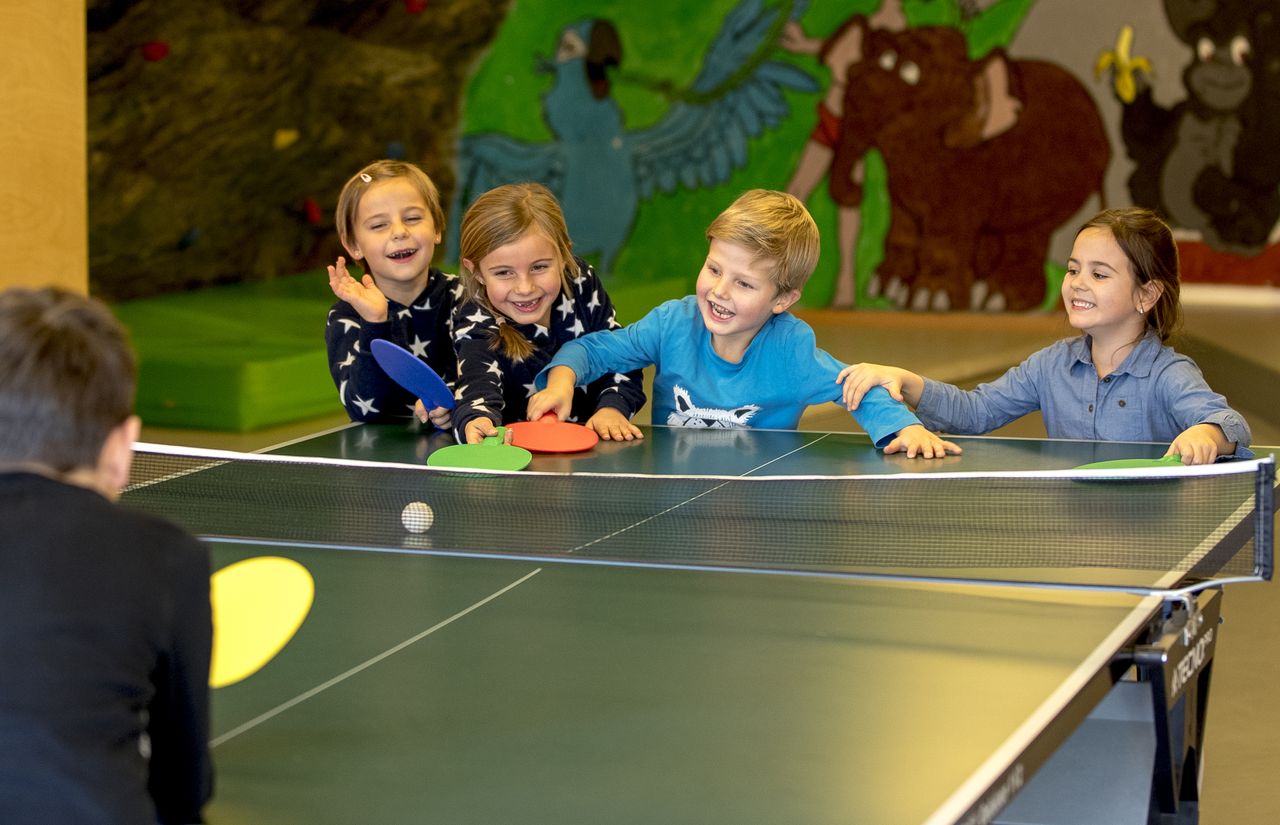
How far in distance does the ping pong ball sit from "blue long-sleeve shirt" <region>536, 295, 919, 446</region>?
0.88 m

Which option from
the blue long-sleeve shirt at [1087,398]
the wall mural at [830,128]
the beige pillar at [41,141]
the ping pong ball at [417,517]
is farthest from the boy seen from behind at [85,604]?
the wall mural at [830,128]

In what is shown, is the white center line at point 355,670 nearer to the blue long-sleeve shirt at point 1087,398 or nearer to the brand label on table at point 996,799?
the brand label on table at point 996,799

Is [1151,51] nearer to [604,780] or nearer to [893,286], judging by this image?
[893,286]

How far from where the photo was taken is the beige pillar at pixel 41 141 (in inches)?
192

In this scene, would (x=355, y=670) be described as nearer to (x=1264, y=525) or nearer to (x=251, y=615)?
(x=251, y=615)

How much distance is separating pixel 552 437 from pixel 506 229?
54 cm

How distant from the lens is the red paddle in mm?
2977

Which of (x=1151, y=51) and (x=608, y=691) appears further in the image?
(x=1151, y=51)

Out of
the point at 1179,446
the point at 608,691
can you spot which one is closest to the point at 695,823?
the point at 608,691

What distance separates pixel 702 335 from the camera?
3.37 metres

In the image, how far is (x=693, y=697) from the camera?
1.64 meters

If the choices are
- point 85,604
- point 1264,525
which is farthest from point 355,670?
point 1264,525

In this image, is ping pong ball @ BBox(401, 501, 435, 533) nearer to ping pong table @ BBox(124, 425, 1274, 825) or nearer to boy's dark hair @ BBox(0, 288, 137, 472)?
ping pong table @ BBox(124, 425, 1274, 825)

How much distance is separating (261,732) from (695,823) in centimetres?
48
